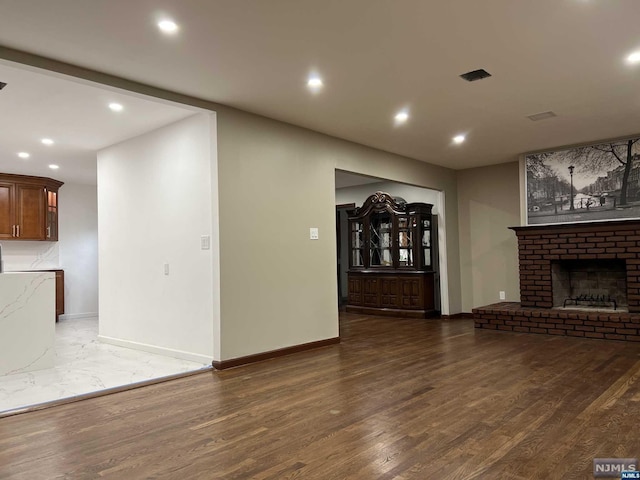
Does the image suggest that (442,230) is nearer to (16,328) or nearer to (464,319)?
(464,319)

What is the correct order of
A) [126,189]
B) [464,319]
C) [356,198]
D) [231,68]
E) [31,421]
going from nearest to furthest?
1. [31,421]
2. [231,68]
3. [126,189]
4. [464,319]
5. [356,198]

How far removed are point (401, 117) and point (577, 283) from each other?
3692 millimetres

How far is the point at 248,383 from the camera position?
380cm

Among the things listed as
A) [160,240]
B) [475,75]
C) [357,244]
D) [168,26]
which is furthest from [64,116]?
[357,244]

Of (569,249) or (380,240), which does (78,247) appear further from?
(569,249)

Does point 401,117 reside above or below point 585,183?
above

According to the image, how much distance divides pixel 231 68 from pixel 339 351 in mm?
3037

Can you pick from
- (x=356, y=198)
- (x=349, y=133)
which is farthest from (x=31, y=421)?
(x=356, y=198)

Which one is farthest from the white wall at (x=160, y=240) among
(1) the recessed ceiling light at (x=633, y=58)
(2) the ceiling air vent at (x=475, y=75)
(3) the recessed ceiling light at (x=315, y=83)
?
(1) the recessed ceiling light at (x=633, y=58)

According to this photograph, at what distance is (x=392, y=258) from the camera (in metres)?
8.09

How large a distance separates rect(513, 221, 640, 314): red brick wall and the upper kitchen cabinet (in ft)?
24.6

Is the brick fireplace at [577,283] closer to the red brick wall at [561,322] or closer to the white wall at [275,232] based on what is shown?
the red brick wall at [561,322]

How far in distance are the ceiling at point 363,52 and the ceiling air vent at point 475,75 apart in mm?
53

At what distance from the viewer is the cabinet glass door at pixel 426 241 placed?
789cm
